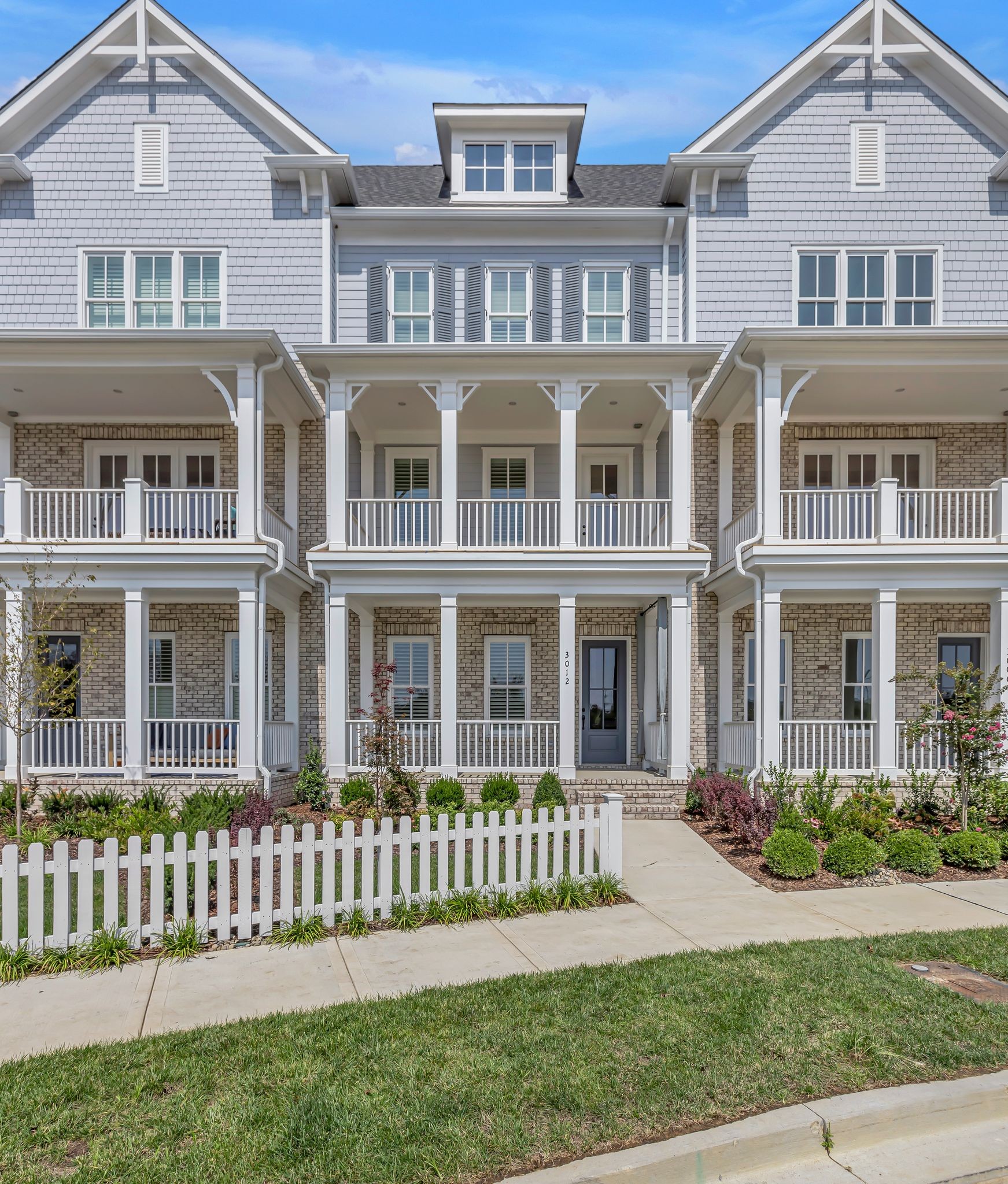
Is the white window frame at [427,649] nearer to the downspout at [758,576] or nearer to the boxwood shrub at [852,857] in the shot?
the downspout at [758,576]

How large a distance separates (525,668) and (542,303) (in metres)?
6.80

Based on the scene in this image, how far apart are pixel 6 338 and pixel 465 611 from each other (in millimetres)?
8481

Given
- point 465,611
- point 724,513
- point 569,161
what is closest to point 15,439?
point 465,611

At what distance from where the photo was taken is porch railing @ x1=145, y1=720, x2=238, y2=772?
13156mm

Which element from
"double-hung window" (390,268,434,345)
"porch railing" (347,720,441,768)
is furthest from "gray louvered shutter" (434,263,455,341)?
"porch railing" (347,720,441,768)

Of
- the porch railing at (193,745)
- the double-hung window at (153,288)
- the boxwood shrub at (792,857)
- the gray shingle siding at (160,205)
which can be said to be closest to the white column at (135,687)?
the porch railing at (193,745)

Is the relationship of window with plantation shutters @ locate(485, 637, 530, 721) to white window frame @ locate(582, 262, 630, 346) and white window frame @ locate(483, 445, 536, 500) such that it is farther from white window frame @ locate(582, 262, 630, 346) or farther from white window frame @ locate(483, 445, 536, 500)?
white window frame @ locate(582, 262, 630, 346)

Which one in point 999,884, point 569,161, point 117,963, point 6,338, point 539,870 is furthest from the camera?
point 569,161

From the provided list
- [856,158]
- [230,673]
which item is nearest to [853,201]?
[856,158]

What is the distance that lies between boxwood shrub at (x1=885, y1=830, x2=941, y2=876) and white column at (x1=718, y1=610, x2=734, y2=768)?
17.5ft

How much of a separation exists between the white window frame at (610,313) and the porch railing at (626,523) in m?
3.29

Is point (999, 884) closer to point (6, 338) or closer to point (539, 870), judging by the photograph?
point (539, 870)

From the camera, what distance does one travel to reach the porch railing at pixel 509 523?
14.2 metres

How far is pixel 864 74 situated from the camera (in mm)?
16094
